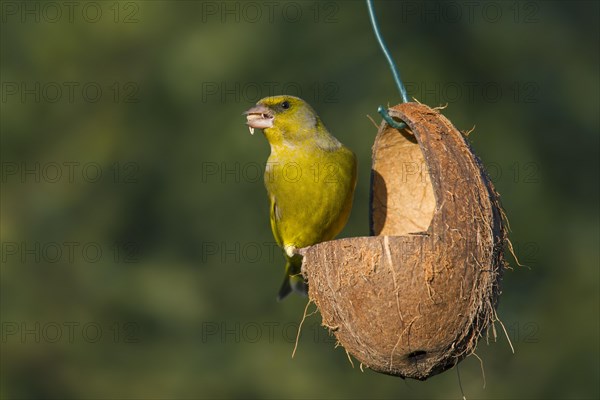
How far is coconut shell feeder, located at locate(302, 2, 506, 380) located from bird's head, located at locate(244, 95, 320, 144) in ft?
3.90

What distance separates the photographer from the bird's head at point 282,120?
6836mm

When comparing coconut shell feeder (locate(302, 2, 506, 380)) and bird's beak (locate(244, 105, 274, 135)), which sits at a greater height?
bird's beak (locate(244, 105, 274, 135))

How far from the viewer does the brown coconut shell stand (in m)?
5.24

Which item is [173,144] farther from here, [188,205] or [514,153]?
[514,153]

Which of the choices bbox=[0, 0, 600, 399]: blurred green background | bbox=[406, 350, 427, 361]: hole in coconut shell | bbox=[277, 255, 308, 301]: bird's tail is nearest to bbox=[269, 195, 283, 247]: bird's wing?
bbox=[277, 255, 308, 301]: bird's tail

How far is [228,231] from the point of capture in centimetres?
1177

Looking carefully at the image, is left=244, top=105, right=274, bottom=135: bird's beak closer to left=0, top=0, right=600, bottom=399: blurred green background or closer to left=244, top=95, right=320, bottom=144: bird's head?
left=244, top=95, right=320, bottom=144: bird's head

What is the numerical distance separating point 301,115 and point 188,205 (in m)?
5.25

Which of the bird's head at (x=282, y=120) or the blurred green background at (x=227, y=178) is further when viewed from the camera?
the blurred green background at (x=227, y=178)

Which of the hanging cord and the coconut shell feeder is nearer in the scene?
the coconut shell feeder

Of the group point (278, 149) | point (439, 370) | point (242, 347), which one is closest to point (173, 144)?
point (242, 347)

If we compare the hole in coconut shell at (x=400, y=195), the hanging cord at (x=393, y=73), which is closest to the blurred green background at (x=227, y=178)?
the hole in coconut shell at (x=400, y=195)

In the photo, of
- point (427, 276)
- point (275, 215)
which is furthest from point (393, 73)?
point (275, 215)

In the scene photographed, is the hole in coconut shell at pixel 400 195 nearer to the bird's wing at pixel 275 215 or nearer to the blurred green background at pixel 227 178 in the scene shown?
the bird's wing at pixel 275 215
